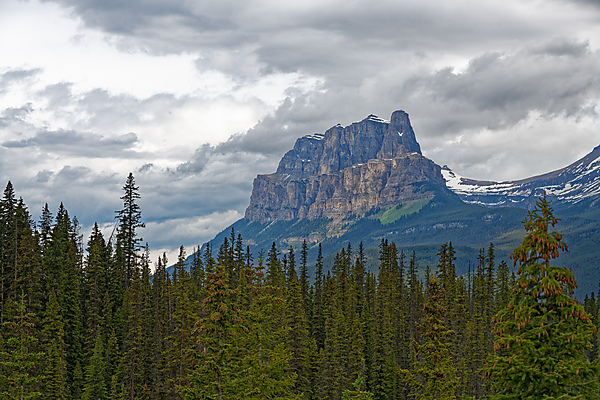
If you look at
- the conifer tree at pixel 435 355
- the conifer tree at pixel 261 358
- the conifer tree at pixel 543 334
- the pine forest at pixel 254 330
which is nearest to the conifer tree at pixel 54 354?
the pine forest at pixel 254 330

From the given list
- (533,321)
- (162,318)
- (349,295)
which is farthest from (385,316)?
(533,321)

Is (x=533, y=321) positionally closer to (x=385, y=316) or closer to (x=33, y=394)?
(x=33, y=394)

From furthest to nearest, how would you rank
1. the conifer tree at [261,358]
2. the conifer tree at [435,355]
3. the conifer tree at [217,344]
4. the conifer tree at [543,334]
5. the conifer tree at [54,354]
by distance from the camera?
the conifer tree at [54,354] < the conifer tree at [261,358] < the conifer tree at [217,344] < the conifer tree at [435,355] < the conifer tree at [543,334]

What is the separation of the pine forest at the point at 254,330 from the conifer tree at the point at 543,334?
43 millimetres

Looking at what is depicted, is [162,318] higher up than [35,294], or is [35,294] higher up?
[35,294]

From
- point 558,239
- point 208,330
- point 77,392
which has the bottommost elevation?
point 77,392

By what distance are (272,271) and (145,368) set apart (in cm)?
2634

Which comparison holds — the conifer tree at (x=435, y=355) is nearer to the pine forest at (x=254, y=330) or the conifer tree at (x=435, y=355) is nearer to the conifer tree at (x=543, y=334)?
the pine forest at (x=254, y=330)

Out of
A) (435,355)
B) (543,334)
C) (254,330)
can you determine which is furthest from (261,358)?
(543,334)

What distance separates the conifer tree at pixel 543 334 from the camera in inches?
629

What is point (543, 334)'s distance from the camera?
16781mm

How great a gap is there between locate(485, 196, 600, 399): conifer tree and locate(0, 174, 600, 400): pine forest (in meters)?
0.04

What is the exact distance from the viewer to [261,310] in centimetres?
4216

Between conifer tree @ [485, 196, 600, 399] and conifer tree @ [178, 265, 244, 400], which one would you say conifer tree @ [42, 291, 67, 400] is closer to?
conifer tree @ [178, 265, 244, 400]
